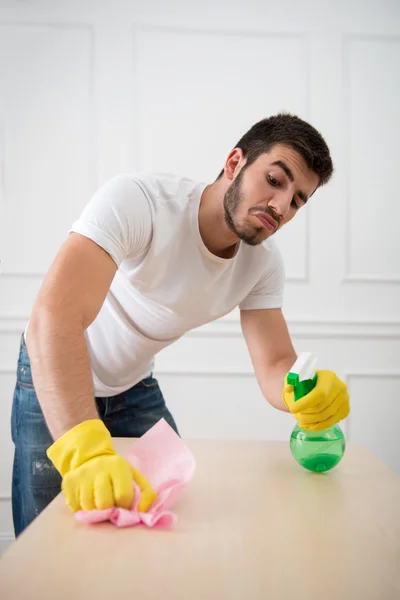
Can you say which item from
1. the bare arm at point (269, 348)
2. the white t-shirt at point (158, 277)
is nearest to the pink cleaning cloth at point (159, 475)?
the white t-shirt at point (158, 277)

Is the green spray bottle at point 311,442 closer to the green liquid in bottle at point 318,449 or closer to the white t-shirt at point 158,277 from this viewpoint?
the green liquid in bottle at point 318,449

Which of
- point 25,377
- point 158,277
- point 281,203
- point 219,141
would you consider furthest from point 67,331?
point 219,141

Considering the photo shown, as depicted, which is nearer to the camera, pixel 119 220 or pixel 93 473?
pixel 93 473

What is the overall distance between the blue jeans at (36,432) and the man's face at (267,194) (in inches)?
19.9

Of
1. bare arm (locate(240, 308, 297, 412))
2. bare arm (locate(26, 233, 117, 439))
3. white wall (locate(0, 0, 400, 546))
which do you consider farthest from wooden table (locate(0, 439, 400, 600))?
white wall (locate(0, 0, 400, 546))

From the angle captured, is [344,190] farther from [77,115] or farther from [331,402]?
[331,402]

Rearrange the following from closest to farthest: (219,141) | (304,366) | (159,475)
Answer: (159,475)
(304,366)
(219,141)

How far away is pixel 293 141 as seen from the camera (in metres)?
1.14

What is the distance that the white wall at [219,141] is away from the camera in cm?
220

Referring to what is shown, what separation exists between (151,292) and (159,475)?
470 millimetres

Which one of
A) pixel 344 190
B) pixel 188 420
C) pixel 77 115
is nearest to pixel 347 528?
pixel 188 420

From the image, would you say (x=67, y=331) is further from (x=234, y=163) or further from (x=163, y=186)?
(x=234, y=163)

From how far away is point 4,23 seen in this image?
2195 mm

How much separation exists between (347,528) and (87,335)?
774 mm
